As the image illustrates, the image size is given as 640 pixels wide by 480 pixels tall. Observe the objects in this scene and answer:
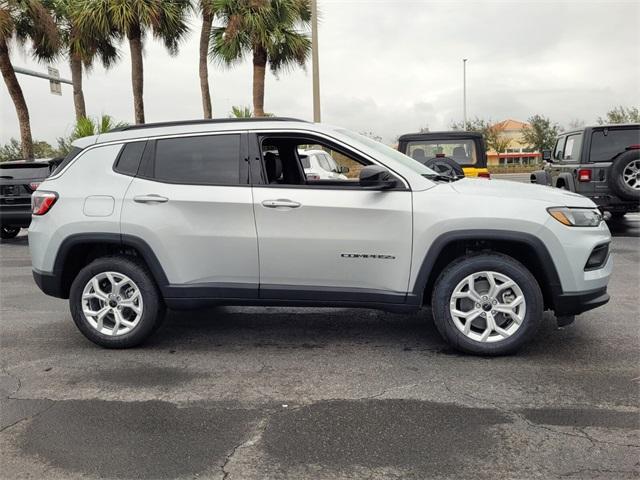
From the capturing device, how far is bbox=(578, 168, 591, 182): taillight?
10.5m

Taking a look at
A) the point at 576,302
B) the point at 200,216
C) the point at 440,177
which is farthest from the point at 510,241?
the point at 200,216

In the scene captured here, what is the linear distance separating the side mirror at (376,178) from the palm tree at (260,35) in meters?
17.2

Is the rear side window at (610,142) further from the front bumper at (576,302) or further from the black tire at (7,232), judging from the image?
the black tire at (7,232)

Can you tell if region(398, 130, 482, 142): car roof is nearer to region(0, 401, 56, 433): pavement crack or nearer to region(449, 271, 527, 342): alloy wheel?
region(449, 271, 527, 342): alloy wheel

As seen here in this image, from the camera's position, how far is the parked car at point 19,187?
1136 centimetres

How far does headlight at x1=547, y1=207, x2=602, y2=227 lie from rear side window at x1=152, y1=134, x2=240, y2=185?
235 centimetres

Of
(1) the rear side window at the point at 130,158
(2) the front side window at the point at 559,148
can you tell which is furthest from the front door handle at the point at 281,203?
(2) the front side window at the point at 559,148

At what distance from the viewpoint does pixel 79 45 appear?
867 inches

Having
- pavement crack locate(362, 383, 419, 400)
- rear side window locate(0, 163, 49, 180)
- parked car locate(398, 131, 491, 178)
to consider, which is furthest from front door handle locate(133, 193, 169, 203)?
rear side window locate(0, 163, 49, 180)

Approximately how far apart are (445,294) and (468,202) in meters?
0.69

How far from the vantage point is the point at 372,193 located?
4402 mm

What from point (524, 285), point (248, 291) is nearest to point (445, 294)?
point (524, 285)

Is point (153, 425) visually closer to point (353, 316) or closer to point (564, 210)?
point (353, 316)

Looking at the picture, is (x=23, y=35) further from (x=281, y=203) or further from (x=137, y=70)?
(x=281, y=203)
